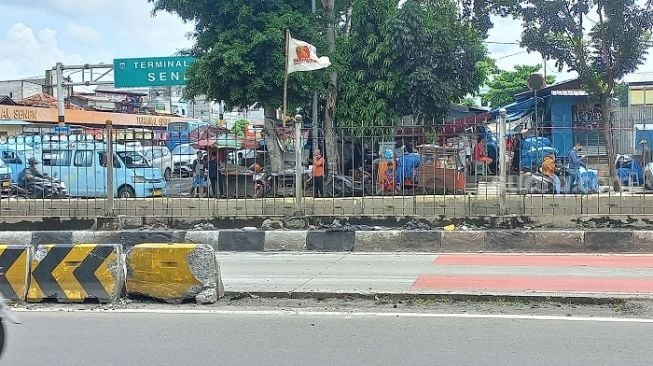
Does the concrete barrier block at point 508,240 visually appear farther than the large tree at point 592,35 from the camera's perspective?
No

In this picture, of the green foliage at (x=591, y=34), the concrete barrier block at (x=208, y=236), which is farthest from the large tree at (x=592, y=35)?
the concrete barrier block at (x=208, y=236)

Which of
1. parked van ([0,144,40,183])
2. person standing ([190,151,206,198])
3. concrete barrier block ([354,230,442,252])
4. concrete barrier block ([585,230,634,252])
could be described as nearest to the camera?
concrete barrier block ([585,230,634,252])

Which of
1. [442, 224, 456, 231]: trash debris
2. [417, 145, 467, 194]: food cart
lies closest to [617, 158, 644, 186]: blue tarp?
[417, 145, 467, 194]: food cart

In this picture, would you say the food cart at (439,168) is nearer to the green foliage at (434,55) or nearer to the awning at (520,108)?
the green foliage at (434,55)

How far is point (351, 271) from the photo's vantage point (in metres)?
9.50

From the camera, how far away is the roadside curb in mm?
10953

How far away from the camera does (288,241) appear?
1169cm

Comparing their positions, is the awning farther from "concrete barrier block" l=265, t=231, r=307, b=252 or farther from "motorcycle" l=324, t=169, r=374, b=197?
"concrete barrier block" l=265, t=231, r=307, b=252

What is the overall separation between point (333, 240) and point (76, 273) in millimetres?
5153

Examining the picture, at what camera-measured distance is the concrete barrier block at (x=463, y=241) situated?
11.3 metres

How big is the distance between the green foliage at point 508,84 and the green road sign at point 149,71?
2988 centimetres

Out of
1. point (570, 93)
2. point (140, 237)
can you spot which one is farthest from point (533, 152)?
point (570, 93)

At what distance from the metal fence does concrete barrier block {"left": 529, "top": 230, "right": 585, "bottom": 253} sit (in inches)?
24.7

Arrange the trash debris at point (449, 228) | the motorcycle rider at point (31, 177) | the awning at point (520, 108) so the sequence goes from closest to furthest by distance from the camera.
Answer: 1. the trash debris at point (449, 228)
2. the motorcycle rider at point (31, 177)
3. the awning at point (520, 108)
